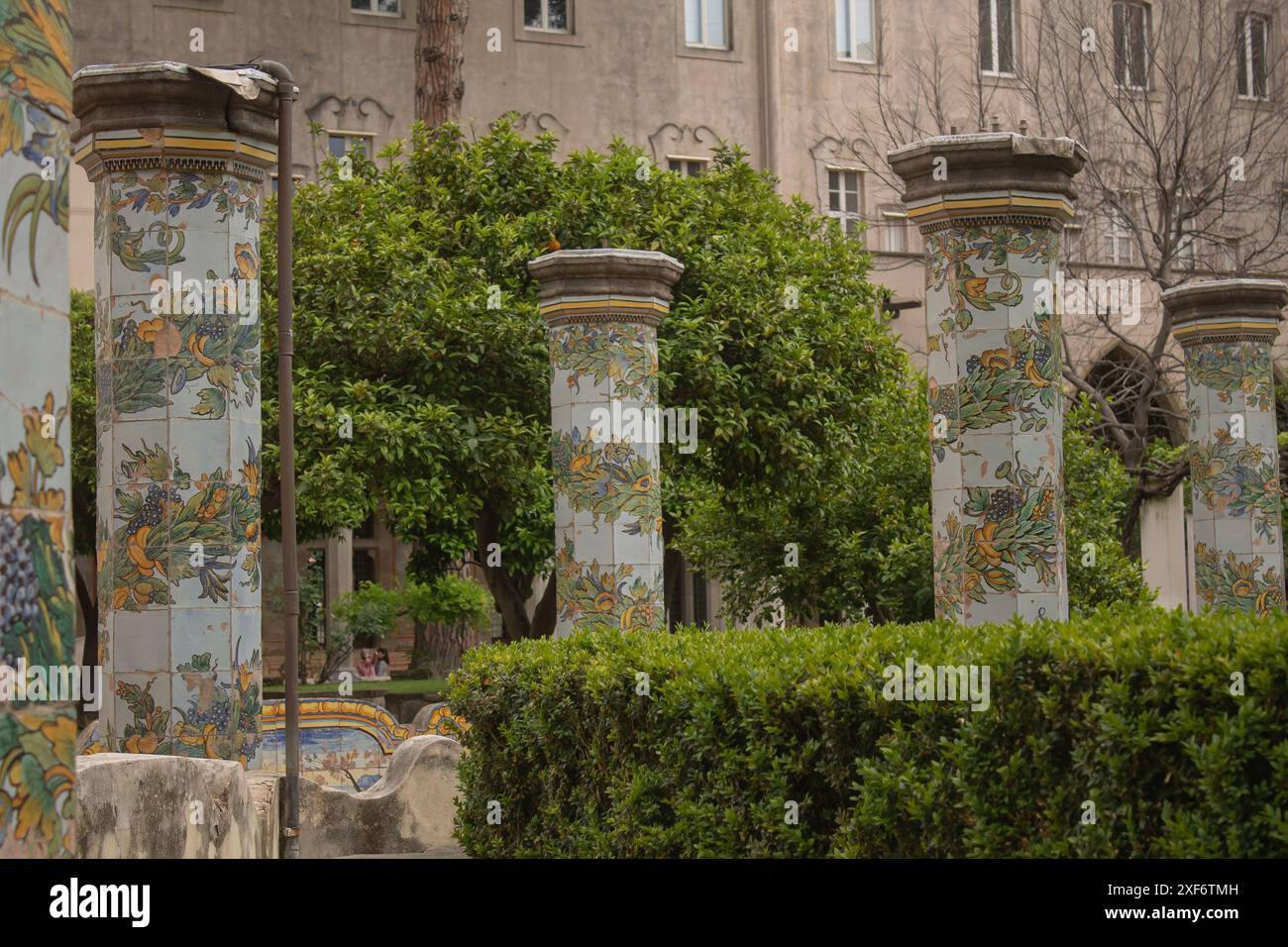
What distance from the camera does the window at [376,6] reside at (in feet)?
96.0

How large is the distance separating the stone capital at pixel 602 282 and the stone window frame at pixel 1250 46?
52.3 ft

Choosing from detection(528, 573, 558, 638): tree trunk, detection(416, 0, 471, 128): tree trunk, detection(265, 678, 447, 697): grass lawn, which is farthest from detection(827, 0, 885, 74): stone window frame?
detection(528, 573, 558, 638): tree trunk

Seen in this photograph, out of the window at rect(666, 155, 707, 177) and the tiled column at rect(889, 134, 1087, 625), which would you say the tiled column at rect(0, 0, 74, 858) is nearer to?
the tiled column at rect(889, 134, 1087, 625)

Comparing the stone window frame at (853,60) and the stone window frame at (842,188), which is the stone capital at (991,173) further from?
the stone window frame at (853,60)

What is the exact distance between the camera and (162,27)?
27609mm

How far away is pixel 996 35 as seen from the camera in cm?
3038

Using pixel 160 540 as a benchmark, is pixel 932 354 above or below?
above

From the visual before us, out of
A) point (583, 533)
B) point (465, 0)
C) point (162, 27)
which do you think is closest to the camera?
point (583, 533)

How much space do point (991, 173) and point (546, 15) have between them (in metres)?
22.0

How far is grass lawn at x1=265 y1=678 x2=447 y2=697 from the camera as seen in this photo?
25359mm

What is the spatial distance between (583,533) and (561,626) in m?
0.74

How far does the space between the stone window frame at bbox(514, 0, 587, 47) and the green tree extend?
12.1 meters
